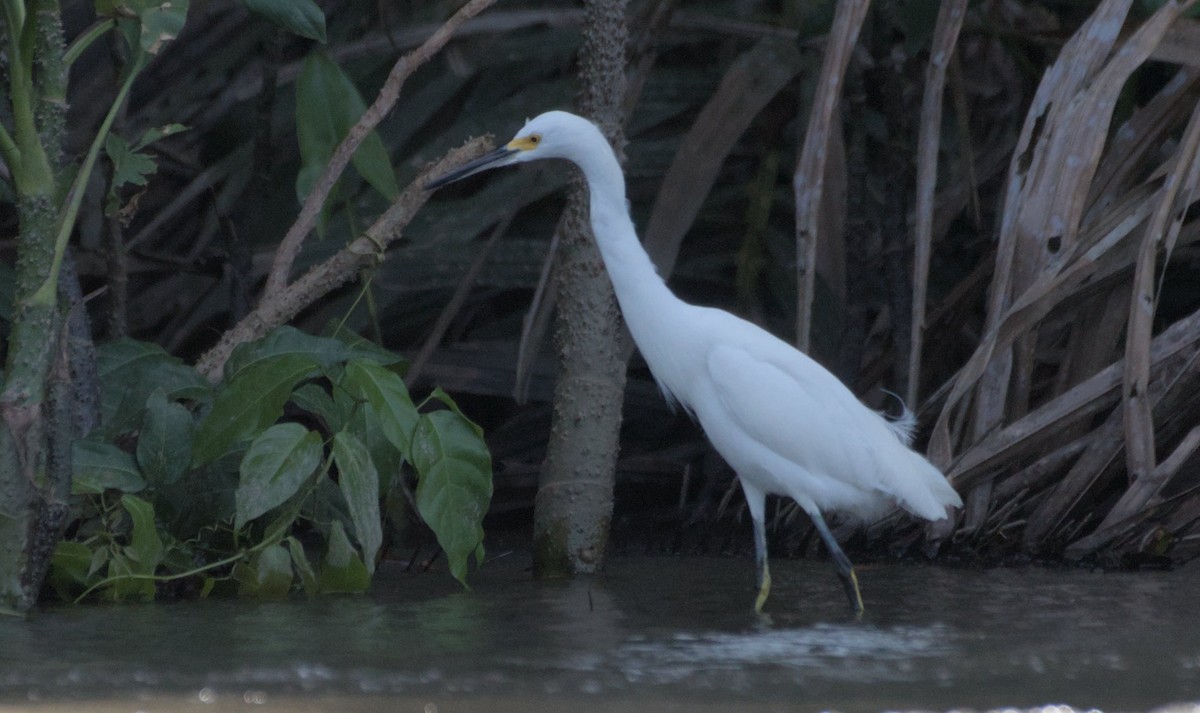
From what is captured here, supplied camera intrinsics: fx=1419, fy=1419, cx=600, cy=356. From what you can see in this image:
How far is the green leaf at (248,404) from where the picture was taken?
2.98 meters

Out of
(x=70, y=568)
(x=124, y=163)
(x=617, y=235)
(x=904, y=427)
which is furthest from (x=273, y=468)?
(x=904, y=427)

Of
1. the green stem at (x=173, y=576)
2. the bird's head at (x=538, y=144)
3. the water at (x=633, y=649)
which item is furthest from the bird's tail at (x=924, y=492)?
the green stem at (x=173, y=576)

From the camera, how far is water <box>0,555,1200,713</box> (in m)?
1.97

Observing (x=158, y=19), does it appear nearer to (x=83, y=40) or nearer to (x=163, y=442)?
(x=83, y=40)

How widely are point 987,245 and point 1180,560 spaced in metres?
1.59

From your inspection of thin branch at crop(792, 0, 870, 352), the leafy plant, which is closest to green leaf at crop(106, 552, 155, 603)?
the leafy plant

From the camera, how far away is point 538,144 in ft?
11.0

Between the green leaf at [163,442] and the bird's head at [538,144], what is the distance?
0.80m

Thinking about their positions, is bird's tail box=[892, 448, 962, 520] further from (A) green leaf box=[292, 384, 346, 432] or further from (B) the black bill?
(A) green leaf box=[292, 384, 346, 432]

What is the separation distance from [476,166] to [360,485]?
0.82 meters

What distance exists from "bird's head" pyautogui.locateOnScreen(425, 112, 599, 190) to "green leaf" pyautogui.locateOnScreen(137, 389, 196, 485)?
803 mm

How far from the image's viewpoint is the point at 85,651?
2346 mm

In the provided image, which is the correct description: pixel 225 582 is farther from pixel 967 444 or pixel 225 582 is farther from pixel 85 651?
pixel 967 444

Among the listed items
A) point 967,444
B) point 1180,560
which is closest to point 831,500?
point 967,444
